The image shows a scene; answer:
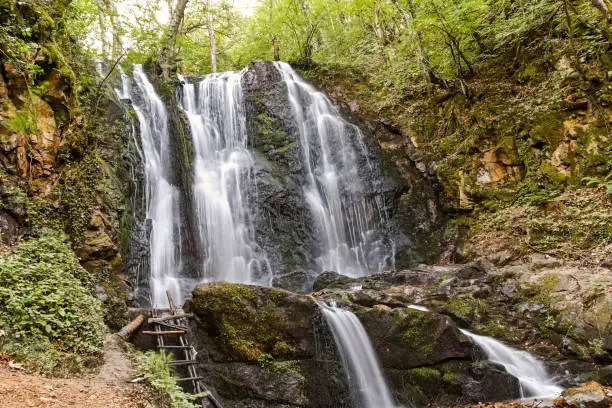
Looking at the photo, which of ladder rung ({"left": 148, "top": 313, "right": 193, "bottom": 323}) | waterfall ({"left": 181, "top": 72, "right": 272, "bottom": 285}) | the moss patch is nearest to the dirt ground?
ladder rung ({"left": 148, "top": 313, "right": 193, "bottom": 323})

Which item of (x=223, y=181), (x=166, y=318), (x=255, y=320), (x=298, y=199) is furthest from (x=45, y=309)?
(x=298, y=199)

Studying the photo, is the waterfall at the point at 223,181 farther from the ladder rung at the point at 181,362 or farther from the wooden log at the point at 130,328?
the ladder rung at the point at 181,362

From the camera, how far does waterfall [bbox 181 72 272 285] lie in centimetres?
1238

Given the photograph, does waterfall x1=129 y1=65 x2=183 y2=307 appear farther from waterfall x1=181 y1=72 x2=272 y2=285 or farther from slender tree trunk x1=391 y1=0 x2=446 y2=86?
slender tree trunk x1=391 y1=0 x2=446 y2=86

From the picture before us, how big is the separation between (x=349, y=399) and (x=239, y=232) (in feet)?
24.3

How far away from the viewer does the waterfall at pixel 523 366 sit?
657 centimetres

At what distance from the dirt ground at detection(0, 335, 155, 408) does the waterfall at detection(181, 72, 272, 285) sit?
6.90 metres

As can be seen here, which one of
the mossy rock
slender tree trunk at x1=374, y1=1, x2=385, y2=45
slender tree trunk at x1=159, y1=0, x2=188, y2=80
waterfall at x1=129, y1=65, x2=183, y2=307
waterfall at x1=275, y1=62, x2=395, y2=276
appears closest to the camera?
the mossy rock

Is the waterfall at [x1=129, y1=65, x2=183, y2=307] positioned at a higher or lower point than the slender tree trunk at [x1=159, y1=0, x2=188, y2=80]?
lower

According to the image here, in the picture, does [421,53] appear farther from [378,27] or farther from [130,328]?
[130,328]

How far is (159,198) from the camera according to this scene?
12.3 meters

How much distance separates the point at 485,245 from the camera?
11.2 metres

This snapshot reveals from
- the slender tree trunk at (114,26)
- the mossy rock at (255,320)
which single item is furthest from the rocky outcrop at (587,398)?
the slender tree trunk at (114,26)

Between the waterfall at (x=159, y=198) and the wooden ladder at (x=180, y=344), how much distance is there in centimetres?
294
